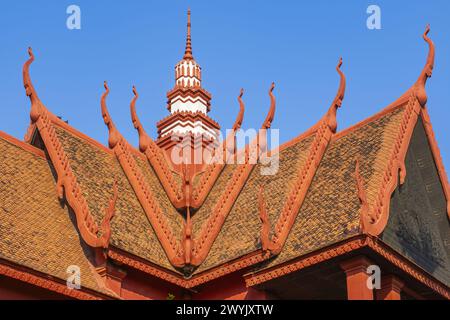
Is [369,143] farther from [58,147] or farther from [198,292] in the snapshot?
[58,147]

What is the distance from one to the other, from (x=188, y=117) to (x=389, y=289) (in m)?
12.8

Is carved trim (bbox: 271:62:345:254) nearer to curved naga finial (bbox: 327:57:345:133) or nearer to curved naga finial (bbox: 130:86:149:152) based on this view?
curved naga finial (bbox: 327:57:345:133)

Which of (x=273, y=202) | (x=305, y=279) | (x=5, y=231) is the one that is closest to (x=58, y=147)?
(x=5, y=231)

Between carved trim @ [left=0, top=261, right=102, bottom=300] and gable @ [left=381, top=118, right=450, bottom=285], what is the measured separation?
225 inches

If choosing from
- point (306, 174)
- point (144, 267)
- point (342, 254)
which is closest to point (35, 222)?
point (144, 267)

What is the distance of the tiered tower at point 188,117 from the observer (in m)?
27.3

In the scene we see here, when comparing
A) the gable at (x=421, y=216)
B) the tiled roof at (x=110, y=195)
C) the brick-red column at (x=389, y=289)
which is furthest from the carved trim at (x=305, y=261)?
the tiled roof at (x=110, y=195)

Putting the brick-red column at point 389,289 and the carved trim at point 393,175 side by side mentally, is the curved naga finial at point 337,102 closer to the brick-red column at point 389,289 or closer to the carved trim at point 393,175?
the carved trim at point 393,175

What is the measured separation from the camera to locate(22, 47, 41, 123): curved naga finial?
20.6 metres

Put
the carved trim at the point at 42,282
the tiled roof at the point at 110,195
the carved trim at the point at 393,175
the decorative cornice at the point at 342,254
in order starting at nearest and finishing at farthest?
the carved trim at the point at 42,282, the decorative cornice at the point at 342,254, the carved trim at the point at 393,175, the tiled roof at the point at 110,195

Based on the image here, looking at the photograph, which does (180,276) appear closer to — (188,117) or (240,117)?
(240,117)

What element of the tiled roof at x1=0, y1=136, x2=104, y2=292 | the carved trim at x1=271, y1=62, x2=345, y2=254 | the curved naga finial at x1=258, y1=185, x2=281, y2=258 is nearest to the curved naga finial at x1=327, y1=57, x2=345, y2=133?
the carved trim at x1=271, y1=62, x2=345, y2=254

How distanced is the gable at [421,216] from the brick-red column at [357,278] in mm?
879

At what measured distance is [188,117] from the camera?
2830 centimetres
